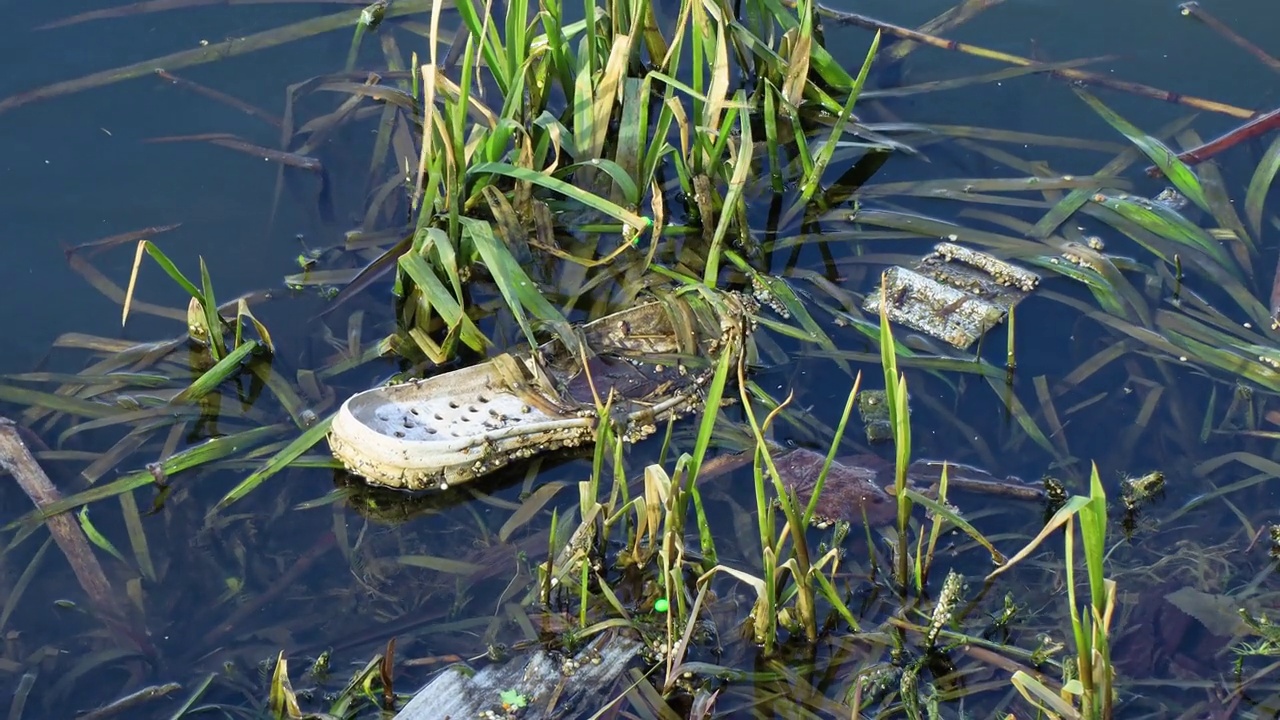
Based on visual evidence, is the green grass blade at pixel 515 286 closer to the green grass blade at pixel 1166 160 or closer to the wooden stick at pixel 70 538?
the wooden stick at pixel 70 538

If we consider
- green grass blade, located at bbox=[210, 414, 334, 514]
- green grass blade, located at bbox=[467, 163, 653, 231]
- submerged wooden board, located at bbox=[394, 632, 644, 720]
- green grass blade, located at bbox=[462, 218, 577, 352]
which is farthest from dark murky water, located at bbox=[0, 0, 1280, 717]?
green grass blade, located at bbox=[467, 163, 653, 231]

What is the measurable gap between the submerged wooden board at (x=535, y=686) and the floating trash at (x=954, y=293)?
1.46 m

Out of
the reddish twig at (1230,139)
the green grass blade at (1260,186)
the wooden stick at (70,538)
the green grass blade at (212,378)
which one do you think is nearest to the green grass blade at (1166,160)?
the reddish twig at (1230,139)

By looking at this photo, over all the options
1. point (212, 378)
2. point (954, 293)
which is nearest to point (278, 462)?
point (212, 378)

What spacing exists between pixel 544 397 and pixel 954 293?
1.38m

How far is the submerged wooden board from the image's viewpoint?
2572 mm

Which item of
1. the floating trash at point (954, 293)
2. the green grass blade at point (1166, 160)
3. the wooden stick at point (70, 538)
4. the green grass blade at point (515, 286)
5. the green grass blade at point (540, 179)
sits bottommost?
the wooden stick at point (70, 538)

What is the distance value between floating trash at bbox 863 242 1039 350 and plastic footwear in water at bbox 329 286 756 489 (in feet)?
1.61

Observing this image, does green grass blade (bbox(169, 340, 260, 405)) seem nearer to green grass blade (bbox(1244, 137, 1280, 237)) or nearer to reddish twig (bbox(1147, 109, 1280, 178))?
reddish twig (bbox(1147, 109, 1280, 178))

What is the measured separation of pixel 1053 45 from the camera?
450 cm

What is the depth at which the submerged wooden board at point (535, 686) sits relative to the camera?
8.44ft

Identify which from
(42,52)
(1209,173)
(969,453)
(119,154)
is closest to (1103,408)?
(969,453)

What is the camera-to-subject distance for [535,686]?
8.66ft

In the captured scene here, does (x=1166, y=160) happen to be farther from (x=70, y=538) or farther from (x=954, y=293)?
(x=70, y=538)
